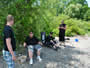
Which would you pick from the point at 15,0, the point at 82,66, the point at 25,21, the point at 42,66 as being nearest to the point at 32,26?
the point at 25,21

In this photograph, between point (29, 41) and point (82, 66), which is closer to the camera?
point (82, 66)

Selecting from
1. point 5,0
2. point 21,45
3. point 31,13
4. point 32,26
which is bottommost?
point 21,45

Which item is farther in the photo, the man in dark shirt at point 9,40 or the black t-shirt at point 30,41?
the black t-shirt at point 30,41

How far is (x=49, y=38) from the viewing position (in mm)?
5816

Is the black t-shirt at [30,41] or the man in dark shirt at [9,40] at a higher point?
the man in dark shirt at [9,40]

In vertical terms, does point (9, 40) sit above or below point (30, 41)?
above

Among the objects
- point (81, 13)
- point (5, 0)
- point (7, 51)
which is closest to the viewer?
point (7, 51)

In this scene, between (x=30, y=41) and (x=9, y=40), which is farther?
(x=30, y=41)

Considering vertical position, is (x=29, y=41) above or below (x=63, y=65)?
above

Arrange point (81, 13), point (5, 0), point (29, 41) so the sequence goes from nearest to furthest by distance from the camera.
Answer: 1. point (29, 41)
2. point (5, 0)
3. point (81, 13)

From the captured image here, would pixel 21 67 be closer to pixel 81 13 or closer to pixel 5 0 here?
pixel 5 0

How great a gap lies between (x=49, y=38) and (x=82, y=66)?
2.43 metres

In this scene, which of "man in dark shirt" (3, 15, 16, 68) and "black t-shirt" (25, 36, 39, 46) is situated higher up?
"man in dark shirt" (3, 15, 16, 68)

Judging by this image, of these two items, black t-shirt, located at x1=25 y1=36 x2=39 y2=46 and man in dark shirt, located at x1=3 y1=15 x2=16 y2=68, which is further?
black t-shirt, located at x1=25 y1=36 x2=39 y2=46
